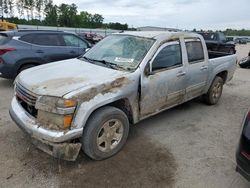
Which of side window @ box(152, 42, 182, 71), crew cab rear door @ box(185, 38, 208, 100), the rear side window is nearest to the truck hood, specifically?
side window @ box(152, 42, 182, 71)

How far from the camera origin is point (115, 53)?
421 centimetres

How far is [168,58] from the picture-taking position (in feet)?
14.0

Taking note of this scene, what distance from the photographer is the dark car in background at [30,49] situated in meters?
6.65

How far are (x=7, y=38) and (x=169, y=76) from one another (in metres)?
5.06

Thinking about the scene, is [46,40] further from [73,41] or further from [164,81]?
[164,81]

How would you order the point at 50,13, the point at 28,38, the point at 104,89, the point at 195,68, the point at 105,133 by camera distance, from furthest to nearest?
the point at 50,13, the point at 28,38, the point at 195,68, the point at 105,133, the point at 104,89

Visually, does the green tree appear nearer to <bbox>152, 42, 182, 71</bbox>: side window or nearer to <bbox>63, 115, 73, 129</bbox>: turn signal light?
<bbox>152, 42, 182, 71</bbox>: side window

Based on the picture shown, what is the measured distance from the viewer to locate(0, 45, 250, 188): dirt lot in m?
3.04

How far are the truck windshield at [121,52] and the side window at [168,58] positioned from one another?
0.25m

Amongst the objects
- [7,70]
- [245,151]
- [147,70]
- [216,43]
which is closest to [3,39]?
[7,70]

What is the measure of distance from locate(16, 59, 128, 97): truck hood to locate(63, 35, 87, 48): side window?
4024mm

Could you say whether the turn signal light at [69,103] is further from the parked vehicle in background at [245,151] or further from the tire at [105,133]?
the parked vehicle in background at [245,151]

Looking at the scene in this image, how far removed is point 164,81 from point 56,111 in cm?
194

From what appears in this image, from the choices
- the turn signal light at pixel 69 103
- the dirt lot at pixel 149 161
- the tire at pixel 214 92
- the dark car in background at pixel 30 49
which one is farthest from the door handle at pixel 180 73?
the dark car in background at pixel 30 49
